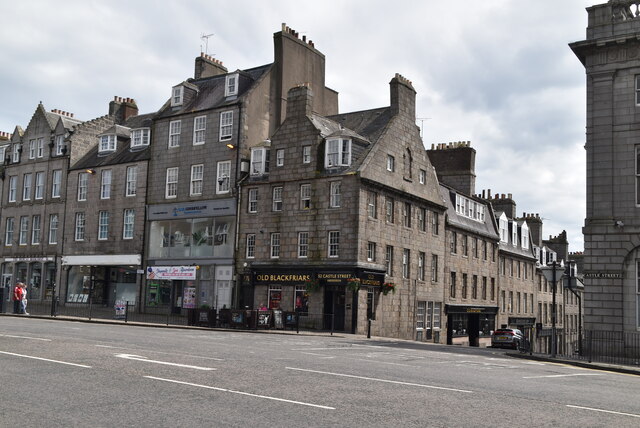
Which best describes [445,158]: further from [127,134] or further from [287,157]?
[127,134]

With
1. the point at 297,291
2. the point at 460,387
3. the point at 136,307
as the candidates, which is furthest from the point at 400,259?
the point at 460,387

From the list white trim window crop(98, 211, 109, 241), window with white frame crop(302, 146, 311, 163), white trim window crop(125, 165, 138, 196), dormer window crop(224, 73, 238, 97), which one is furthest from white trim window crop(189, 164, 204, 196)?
white trim window crop(98, 211, 109, 241)

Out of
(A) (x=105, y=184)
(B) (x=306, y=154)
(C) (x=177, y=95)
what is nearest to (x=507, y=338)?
(B) (x=306, y=154)

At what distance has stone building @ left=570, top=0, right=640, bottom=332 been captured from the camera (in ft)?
87.4

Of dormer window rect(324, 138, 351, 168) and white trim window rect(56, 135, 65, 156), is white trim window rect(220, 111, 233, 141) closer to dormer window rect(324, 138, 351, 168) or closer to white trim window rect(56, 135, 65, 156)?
dormer window rect(324, 138, 351, 168)

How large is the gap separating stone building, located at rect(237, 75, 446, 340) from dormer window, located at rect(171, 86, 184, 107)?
8753 mm

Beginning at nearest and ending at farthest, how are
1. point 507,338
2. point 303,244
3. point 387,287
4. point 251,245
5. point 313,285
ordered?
point 313,285 < point 303,244 < point 387,287 < point 507,338 < point 251,245

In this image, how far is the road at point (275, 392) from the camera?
28.9 ft

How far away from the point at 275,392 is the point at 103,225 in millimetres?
41291

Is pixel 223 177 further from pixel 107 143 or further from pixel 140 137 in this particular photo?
pixel 107 143

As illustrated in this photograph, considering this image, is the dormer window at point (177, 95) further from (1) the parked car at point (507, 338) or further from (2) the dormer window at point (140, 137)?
(1) the parked car at point (507, 338)

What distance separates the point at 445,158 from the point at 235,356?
141ft

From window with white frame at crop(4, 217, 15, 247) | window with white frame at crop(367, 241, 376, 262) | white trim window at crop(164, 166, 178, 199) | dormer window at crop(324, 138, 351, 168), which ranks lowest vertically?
window with white frame at crop(367, 241, 376, 262)

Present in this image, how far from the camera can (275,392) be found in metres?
10.8
